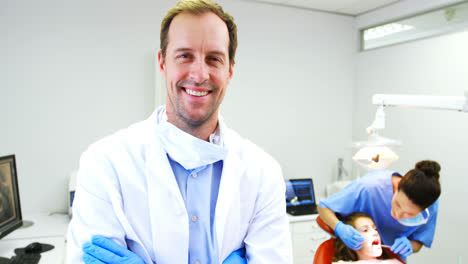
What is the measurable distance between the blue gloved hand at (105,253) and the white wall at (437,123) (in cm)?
310

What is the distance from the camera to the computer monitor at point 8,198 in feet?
7.08

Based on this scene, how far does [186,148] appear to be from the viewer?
44.7 inches

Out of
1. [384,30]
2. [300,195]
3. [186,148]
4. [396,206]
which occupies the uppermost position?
[384,30]

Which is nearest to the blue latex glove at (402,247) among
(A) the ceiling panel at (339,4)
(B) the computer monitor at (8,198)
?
(B) the computer monitor at (8,198)

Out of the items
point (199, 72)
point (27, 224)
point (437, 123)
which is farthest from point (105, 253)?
point (437, 123)

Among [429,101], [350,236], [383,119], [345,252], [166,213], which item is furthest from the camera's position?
[345,252]

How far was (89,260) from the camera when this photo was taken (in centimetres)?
97

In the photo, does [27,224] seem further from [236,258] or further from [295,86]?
[295,86]

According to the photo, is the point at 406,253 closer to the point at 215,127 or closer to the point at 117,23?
the point at 215,127

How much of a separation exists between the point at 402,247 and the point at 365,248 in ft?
0.79

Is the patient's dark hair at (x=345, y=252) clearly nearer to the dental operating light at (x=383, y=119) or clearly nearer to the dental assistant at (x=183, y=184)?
the dental operating light at (x=383, y=119)

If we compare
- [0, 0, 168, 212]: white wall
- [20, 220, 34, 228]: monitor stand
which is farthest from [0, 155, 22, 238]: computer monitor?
[0, 0, 168, 212]: white wall

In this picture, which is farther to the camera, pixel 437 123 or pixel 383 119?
pixel 437 123

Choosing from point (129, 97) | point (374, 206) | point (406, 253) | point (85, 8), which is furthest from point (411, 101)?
point (85, 8)
